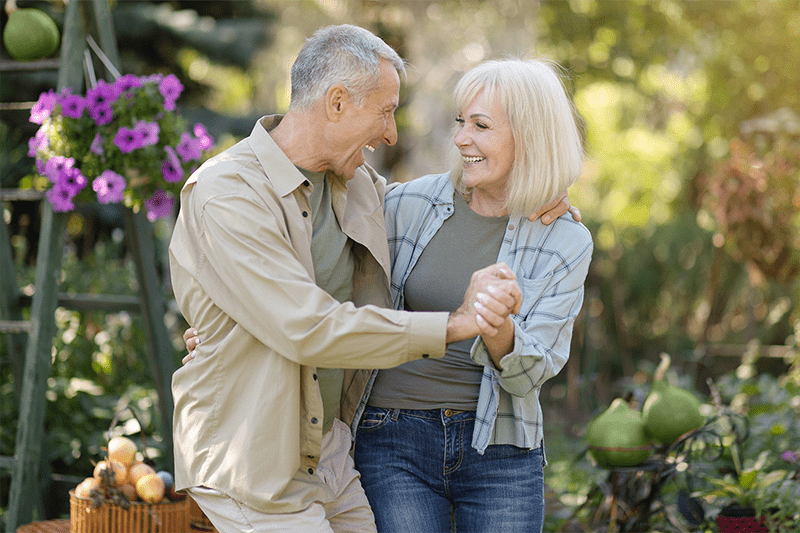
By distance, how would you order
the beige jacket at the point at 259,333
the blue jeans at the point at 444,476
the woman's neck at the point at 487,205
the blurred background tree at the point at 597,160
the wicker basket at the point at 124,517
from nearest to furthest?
1. the beige jacket at the point at 259,333
2. the blue jeans at the point at 444,476
3. the woman's neck at the point at 487,205
4. the wicker basket at the point at 124,517
5. the blurred background tree at the point at 597,160

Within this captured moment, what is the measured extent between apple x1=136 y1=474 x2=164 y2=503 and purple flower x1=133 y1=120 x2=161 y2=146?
1216 mm

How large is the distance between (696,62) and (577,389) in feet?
19.6

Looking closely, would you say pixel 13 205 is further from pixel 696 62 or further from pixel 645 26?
pixel 696 62

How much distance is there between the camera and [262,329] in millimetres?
1970

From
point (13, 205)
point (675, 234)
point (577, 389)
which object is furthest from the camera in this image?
point (13, 205)

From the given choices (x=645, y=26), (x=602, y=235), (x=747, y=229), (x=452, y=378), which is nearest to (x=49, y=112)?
(x=452, y=378)

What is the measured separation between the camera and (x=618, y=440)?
11.0 feet

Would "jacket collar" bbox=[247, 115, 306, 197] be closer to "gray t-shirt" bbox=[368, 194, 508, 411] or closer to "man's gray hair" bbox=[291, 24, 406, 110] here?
"man's gray hair" bbox=[291, 24, 406, 110]

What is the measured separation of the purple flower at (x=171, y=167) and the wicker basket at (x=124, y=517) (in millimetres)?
1196

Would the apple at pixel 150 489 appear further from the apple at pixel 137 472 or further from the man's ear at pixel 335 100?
the man's ear at pixel 335 100

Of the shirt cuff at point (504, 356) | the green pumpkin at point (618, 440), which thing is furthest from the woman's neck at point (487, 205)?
the green pumpkin at point (618, 440)

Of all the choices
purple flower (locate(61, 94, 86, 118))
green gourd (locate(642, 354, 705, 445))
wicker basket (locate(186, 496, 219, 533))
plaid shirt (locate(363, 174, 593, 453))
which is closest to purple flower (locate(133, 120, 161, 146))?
purple flower (locate(61, 94, 86, 118))

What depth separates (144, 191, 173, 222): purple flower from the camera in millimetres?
3352

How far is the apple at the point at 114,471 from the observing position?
2863mm
